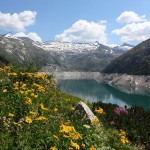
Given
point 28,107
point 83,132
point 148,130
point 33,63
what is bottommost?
point 148,130

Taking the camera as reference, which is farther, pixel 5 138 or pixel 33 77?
pixel 33 77

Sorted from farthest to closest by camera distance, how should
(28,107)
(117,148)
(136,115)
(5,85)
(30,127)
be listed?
(136,115) → (5,85) → (117,148) → (28,107) → (30,127)

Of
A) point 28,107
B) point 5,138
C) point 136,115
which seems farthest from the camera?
point 136,115

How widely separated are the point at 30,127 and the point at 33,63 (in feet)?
37.8

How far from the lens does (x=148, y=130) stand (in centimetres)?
2019

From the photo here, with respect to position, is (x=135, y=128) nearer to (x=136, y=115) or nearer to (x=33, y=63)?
(x=136, y=115)

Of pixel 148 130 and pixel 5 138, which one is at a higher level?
pixel 5 138

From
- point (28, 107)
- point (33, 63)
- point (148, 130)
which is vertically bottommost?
point (148, 130)

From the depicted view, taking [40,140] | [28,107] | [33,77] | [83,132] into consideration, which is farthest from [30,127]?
[33,77]

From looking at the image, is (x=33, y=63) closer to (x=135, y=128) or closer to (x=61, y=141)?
(x=135, y=128)

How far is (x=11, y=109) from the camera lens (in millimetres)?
11328

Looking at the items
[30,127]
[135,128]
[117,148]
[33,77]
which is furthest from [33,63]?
[30,127]

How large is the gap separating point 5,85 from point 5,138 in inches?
252

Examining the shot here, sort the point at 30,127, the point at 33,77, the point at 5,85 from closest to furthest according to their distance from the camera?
the point at 30,127 < the point at 5,85 < the point at 33,77
